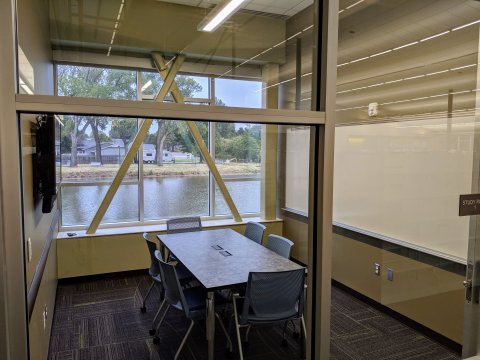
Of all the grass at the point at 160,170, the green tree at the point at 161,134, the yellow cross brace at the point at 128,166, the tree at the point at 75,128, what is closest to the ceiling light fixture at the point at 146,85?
the tree at the point at 75,128

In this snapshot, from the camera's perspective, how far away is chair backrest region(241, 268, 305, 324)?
8.99ft

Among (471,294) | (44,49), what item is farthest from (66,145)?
(471,294)

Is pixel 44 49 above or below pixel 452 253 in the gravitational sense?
above

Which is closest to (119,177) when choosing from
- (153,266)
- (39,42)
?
(153,266)

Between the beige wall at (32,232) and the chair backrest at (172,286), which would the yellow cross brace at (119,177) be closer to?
the chair backrest at (172,286)

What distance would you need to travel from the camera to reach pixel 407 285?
3.51m

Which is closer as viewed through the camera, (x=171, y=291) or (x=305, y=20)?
(x=305, y=20)

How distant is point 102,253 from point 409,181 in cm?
394

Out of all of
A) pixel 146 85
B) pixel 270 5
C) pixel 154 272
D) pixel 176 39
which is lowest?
pixel 154 272

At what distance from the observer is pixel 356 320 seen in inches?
143

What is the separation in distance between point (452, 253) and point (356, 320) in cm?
115

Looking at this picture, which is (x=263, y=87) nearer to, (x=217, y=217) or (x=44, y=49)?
(x=44, y=49)

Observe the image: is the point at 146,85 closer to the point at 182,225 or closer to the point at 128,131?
the point at 128,131

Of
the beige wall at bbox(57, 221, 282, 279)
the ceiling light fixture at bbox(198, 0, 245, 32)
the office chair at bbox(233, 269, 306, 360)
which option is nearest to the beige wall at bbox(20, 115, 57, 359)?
the ceiling light fixture at bbox(198, 0, 245, 32)
